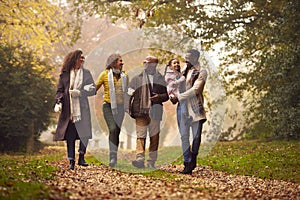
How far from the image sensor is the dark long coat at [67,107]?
866 cm

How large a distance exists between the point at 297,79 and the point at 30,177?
1114 cm

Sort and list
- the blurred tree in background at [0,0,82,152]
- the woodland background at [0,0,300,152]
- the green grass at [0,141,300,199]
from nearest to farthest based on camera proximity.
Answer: the green grass at [0,141,300,199] → the woodland background at [0,0,300,152] → the blurred tree in background at [0,0,82,152]

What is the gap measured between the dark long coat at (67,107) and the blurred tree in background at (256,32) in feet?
24.0

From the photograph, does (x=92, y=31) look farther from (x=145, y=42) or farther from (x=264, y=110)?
(x=264, y=110)

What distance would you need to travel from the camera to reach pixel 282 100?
15766mm

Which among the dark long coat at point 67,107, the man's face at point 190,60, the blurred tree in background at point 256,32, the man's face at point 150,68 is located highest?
the blurred tree in background at point 256,32

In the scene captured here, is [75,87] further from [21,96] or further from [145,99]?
[21,96]

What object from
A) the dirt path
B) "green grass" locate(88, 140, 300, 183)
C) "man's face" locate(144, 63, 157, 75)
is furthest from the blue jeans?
"man's face" locate(144, 63, 157, 75)

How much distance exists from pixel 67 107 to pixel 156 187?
2831 mm

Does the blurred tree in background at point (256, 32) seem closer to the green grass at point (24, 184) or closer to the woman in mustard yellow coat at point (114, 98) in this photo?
the woman in mustard yellow coat at point (114, 98)

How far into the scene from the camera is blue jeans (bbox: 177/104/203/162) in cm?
857

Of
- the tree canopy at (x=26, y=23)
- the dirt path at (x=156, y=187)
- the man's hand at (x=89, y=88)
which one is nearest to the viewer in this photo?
the dirt path at (x=156, y=187)

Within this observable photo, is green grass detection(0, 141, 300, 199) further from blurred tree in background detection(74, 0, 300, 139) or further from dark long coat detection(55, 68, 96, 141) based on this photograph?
blurred tree in background detection(74, 0, 300, 139)

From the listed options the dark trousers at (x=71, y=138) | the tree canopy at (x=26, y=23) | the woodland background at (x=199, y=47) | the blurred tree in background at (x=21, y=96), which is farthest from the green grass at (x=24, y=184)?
the tree canopy at (x=26, y=23)
